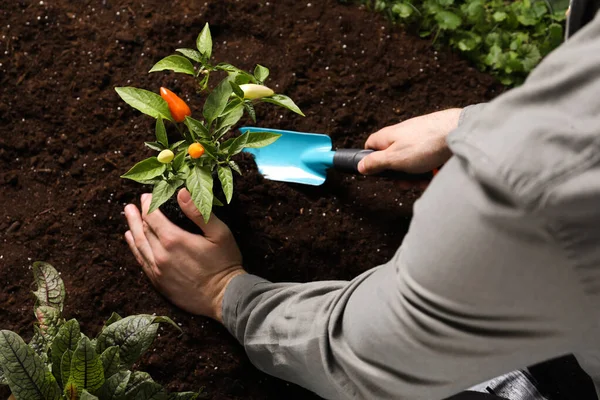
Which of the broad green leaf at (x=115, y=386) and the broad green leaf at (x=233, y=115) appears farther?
the broad green leaf at (x=233, y=115)

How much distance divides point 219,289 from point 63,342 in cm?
39

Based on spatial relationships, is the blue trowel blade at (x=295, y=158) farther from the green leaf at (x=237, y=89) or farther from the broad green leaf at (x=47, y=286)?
the broad green leaf at (x=47, y=286)

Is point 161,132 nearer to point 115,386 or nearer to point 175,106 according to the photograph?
point 175,106

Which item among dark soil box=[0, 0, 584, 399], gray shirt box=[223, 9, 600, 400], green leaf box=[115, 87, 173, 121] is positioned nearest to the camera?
gray shirt box=[223, 9, 600, 400]

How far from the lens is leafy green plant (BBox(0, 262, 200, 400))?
3.14 ft

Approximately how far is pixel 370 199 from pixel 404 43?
50 centimetres

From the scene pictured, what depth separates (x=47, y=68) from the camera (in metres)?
1.49

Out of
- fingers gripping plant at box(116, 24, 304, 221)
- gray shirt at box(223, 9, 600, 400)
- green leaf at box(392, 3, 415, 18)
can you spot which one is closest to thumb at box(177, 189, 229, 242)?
fingers gripping plant at box(116, 24, 304, 221)

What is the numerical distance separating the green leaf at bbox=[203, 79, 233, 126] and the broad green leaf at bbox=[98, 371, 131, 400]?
514mm

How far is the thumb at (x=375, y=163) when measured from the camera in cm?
128

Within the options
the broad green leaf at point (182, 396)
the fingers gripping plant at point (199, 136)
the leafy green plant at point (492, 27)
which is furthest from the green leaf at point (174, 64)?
the leafy green plant at point (492, 27)

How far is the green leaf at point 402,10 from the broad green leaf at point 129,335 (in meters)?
1.14

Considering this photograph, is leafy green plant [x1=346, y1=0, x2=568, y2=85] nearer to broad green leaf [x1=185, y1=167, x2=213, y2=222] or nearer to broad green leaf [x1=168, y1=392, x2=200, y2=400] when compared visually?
broad green leaf [x1=185, y1=167, x2=213, y2=222]

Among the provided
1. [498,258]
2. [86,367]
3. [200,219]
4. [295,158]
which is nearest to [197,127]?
[200,219]
